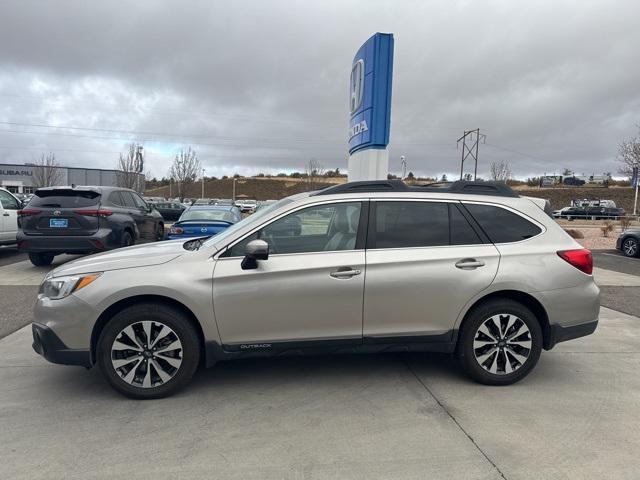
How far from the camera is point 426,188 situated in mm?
4258

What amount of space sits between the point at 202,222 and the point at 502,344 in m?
6.67

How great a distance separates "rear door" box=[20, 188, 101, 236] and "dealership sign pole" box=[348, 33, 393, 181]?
18.1 feet

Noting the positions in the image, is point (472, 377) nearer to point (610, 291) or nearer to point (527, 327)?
point (527, 327)

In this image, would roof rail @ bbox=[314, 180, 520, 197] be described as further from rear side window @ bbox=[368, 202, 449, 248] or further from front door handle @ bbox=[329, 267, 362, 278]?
front door handle @ bbox=[329, 267, 362, 278]

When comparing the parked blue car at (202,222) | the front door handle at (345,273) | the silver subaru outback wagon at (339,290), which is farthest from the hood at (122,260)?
the parked blue car at (202,222)

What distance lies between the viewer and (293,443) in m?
3.07

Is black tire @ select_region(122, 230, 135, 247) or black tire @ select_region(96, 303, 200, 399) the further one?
black tire @ select_region(122, 230, 135, 247)

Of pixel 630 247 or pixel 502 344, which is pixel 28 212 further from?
pixel 630 247

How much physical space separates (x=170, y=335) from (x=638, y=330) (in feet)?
18.9

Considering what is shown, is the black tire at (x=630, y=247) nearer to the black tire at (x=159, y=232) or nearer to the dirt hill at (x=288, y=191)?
the black tire at (x=159, y=232)

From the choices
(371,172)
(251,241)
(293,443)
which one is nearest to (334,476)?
(293,443)

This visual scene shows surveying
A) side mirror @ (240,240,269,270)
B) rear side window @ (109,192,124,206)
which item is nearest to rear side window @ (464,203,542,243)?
side mirror @ (240,240,269,270)

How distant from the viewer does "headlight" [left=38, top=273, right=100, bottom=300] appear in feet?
11.7

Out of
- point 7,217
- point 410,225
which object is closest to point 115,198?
point 7,217
